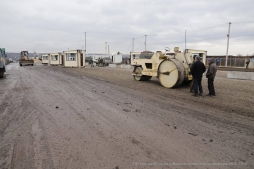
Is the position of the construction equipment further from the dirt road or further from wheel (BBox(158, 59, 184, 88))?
the dirt road

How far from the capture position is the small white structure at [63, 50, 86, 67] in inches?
1307

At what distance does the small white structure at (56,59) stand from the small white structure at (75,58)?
9658 mm

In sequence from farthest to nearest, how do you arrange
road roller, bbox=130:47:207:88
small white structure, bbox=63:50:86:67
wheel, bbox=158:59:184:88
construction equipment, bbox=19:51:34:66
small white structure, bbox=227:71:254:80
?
construction equipment, bbox=19:51:34:66 < small white structure, bbox=63:50:86:67 < small white structure, bbox=227:71:254:80 < road roller, bbox=130:47:207:88 < wheel, bbox=158:59:184:88

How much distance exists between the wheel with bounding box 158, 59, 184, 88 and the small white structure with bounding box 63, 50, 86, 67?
24249mm

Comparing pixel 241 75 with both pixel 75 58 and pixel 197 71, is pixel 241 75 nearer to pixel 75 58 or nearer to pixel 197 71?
pixel 197 71

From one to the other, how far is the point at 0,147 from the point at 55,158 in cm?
124

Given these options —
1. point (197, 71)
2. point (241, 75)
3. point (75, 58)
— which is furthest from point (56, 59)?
point (197, 71)

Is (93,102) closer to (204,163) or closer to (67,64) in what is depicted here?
(204,163)

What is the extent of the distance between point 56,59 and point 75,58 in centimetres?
1326

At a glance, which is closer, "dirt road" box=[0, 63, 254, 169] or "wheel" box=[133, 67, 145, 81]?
"dirt road" box=[0, 63, 254, 169]

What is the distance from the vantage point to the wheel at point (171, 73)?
10.2m

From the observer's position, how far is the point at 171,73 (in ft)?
34.9

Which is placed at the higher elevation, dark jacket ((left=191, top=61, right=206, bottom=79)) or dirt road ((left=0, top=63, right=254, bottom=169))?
dark jacket ((left=191, top=61, right=206, bottom=79))

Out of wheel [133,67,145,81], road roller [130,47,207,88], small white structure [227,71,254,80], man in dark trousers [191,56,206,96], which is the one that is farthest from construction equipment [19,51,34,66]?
man in dark trousers [191,56,206,96]
